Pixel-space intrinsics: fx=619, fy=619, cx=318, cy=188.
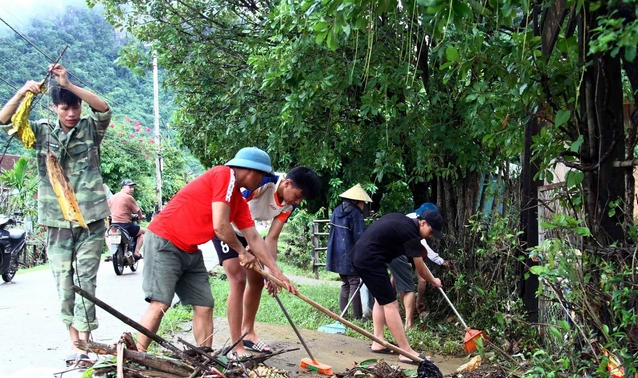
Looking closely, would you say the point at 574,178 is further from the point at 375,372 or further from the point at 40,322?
the point at 40,322

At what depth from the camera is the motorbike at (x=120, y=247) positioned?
11867 mm

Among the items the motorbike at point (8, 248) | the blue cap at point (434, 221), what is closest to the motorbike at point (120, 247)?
the motorbike at point (8, 248)

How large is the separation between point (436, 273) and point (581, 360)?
5.01 m

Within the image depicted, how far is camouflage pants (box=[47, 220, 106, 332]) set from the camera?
4395 mm

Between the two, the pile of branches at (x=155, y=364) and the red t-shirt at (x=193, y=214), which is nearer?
the pile of branches at (x=155, y=364)

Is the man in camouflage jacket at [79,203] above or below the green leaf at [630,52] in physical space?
below

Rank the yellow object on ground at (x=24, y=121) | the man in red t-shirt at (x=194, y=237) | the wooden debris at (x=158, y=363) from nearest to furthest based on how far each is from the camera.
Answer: the wooden debris at (x=158, y=363) → the yellow object on ground at (x=24, y=121) → the man in red t-shirt at (x=194, y=237)

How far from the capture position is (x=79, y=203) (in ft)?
14.6

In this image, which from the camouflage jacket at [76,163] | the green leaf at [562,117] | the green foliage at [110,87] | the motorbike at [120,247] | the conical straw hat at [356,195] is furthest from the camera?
the green foliage at [110,87]

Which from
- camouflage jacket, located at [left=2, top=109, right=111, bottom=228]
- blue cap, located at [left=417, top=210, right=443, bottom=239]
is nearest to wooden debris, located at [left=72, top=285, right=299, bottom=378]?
camouflage jacket, located at [left=2, top=109, right=111, bottom=228]

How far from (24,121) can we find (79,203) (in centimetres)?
68

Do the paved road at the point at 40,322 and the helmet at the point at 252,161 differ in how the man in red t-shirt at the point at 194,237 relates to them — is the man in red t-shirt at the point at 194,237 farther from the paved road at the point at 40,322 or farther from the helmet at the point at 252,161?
the paved road at the point at 40,322

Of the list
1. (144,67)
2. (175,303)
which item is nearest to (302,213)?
(144,67)

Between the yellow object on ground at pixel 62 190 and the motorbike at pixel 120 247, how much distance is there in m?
7.96
